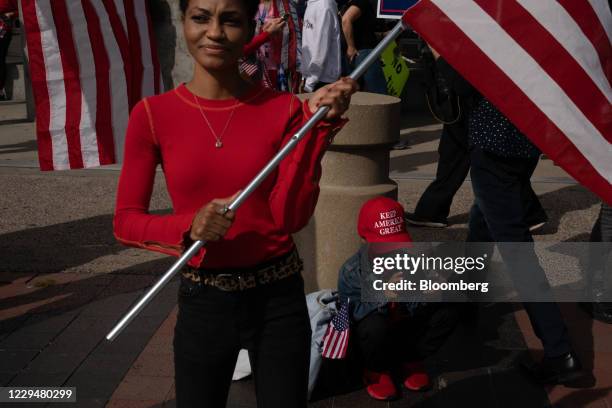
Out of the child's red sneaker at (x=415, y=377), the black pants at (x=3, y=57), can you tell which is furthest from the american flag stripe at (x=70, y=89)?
the black pants at (x=3, y=57)

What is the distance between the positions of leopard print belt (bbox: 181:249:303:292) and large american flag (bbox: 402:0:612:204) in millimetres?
925

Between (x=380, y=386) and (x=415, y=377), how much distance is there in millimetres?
196

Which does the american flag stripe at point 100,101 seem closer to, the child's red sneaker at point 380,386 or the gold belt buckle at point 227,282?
the child's red sneaker at point 380,386

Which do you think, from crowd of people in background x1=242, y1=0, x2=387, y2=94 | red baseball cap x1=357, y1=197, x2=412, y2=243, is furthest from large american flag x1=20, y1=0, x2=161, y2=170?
crowd of people in background x1=242, y1=0, x2=387, y2=94

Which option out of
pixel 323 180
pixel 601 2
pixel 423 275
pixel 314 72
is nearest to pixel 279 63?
pixel 314 72

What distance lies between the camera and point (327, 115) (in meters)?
2.63

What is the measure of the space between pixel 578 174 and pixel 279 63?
5847mm

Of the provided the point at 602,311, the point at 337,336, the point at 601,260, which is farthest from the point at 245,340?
the point at 601,260

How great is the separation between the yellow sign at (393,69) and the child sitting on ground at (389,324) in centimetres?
504

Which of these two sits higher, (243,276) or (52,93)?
(52,93)

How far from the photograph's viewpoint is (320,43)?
848 centimetres

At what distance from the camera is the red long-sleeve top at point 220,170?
257cm

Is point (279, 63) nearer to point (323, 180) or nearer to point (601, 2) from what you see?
point (323, 180)

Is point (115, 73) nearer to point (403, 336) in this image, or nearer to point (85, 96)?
point (85, 96)
